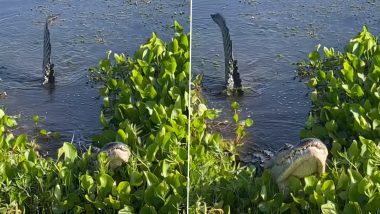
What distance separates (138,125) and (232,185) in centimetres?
106

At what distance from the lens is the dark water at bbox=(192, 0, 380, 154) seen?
18.8ft

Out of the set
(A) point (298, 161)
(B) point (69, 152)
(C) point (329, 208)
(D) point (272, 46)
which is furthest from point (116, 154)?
(D) point (272, 46)

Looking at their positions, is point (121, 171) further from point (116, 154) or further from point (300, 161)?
point (300, 161)

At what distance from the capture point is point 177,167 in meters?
3.75

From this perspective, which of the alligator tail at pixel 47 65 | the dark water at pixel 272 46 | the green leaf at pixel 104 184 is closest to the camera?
the green leaf at pixel 104 184

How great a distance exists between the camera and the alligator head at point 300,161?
11.0ft

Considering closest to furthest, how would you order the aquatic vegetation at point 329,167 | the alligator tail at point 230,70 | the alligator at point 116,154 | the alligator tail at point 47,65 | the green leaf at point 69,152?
the aquatic vegetation at point 329,167 < the alligator at point 116,154 < the green leaf at point 69,152 < the alligator tail at point 230,70 < the alligator tail at point 47,65

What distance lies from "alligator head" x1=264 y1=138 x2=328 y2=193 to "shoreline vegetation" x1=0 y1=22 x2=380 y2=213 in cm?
4

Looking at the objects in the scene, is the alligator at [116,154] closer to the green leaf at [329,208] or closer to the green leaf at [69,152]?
the green leaf at [69,152]

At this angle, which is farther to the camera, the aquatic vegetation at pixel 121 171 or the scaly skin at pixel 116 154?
the scaly skin at pixel 116 154

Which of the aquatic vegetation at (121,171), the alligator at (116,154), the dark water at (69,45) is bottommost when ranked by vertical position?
the dark water at (69,45)

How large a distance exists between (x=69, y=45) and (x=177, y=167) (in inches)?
161

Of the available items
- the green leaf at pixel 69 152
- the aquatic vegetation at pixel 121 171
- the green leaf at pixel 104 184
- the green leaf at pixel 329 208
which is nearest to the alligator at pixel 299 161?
the green leaf at pixel 329 208

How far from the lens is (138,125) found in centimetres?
438
